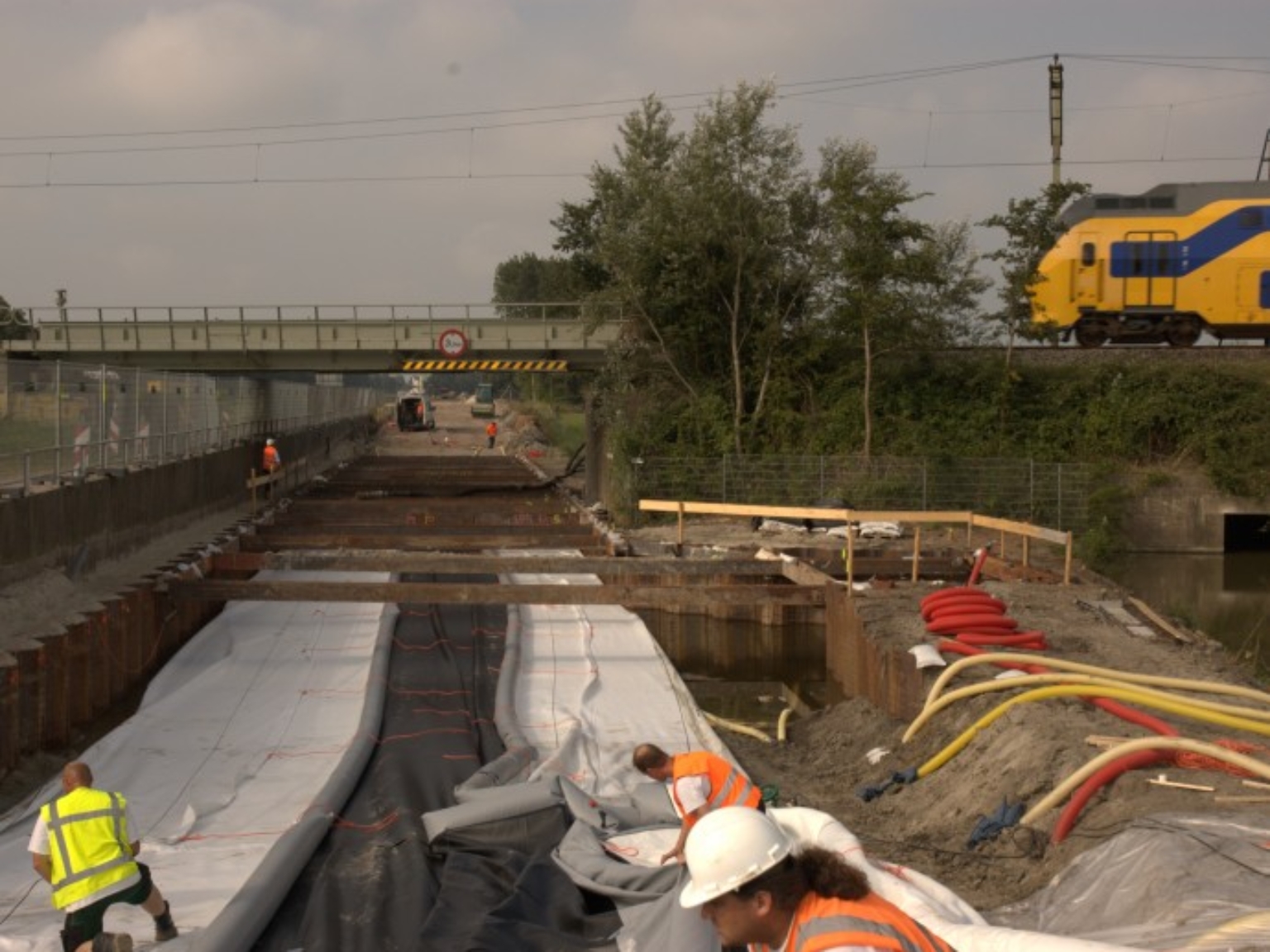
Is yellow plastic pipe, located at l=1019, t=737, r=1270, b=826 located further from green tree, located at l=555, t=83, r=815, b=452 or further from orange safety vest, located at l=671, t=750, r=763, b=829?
green tree, located at l=555, t=83, r=815, b=452

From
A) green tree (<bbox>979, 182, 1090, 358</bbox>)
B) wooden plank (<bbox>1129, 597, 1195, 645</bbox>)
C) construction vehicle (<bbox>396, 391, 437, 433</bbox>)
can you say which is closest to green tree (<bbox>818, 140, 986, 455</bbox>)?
green tree (<bbox>979, 182, 1090, 358</bbox>)

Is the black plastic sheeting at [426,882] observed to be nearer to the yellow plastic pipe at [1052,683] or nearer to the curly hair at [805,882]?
the yellow plastic pipe at [1052,683]

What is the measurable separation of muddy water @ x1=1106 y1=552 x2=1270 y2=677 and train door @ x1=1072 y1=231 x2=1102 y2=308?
705cm

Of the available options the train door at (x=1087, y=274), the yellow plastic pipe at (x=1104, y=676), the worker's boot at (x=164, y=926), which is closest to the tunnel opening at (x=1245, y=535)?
the train door at (x=1087, y=274)

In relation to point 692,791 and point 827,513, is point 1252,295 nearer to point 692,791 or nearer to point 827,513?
point 827,513

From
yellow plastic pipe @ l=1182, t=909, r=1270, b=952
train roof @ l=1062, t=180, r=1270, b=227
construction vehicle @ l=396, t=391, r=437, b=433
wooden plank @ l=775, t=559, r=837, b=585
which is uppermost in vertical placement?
train roof @ l=1062, t=180, r=1270, b=227

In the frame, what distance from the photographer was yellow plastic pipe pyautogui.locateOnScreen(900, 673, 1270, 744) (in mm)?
8695

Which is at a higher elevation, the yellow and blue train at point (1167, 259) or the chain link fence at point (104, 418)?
the yellow and blue train at point (1167, 259)

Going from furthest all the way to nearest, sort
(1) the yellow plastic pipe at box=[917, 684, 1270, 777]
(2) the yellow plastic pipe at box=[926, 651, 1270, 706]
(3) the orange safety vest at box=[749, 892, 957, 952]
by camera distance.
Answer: (2) the yellow plastic pipe at box=[926, 651, 1270, 706] → (1) the yellow plastic pipe at box=[917, 684, 1270, 777] → (3) the orange safety vest at box=[749, 892, 957, 952]

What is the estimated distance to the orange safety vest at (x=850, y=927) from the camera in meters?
3.29

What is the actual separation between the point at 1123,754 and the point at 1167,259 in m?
28.0

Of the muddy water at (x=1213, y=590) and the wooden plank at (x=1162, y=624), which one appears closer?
the wooden plank at (x=1162, y=624)

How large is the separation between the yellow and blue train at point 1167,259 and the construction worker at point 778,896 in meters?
31.4

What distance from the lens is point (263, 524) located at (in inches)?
1056
